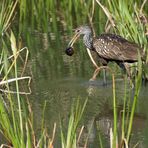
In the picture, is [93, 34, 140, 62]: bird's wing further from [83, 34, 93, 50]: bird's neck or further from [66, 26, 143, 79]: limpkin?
[83, 34, 93, 50]: bird's neck

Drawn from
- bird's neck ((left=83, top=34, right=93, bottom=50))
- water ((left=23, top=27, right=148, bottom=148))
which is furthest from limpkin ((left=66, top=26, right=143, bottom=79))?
water ((left=23, top=27, right=148, bottom=148))

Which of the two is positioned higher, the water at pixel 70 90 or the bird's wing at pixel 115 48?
the bird's wing at pixel 115 48

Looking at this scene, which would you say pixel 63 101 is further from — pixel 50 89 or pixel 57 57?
pixel 57 57

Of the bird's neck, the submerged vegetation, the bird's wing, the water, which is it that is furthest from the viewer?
the bird's neck

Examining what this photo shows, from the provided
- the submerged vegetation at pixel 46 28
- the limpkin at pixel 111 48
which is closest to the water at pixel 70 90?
the submerged vegetation at pixel 46 28

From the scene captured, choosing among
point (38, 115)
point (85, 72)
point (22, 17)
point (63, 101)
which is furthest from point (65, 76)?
point (22, 17)

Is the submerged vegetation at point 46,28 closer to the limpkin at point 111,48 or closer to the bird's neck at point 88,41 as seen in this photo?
the limpkin at point 111,48

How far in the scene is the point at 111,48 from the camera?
888 cm

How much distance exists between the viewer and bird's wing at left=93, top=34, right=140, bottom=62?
8.51m

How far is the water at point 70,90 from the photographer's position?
709cm

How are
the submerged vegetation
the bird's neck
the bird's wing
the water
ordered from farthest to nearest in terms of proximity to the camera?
the bird's neck, the bird's wing, the water, the submerged vegetation

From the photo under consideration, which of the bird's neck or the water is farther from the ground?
the bird's neck

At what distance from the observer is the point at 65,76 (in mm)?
9164

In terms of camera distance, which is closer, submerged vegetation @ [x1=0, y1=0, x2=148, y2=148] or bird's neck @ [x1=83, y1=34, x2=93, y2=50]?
submerged vegetation @ [x1=0, y1=0, x2=148, y2=148]
